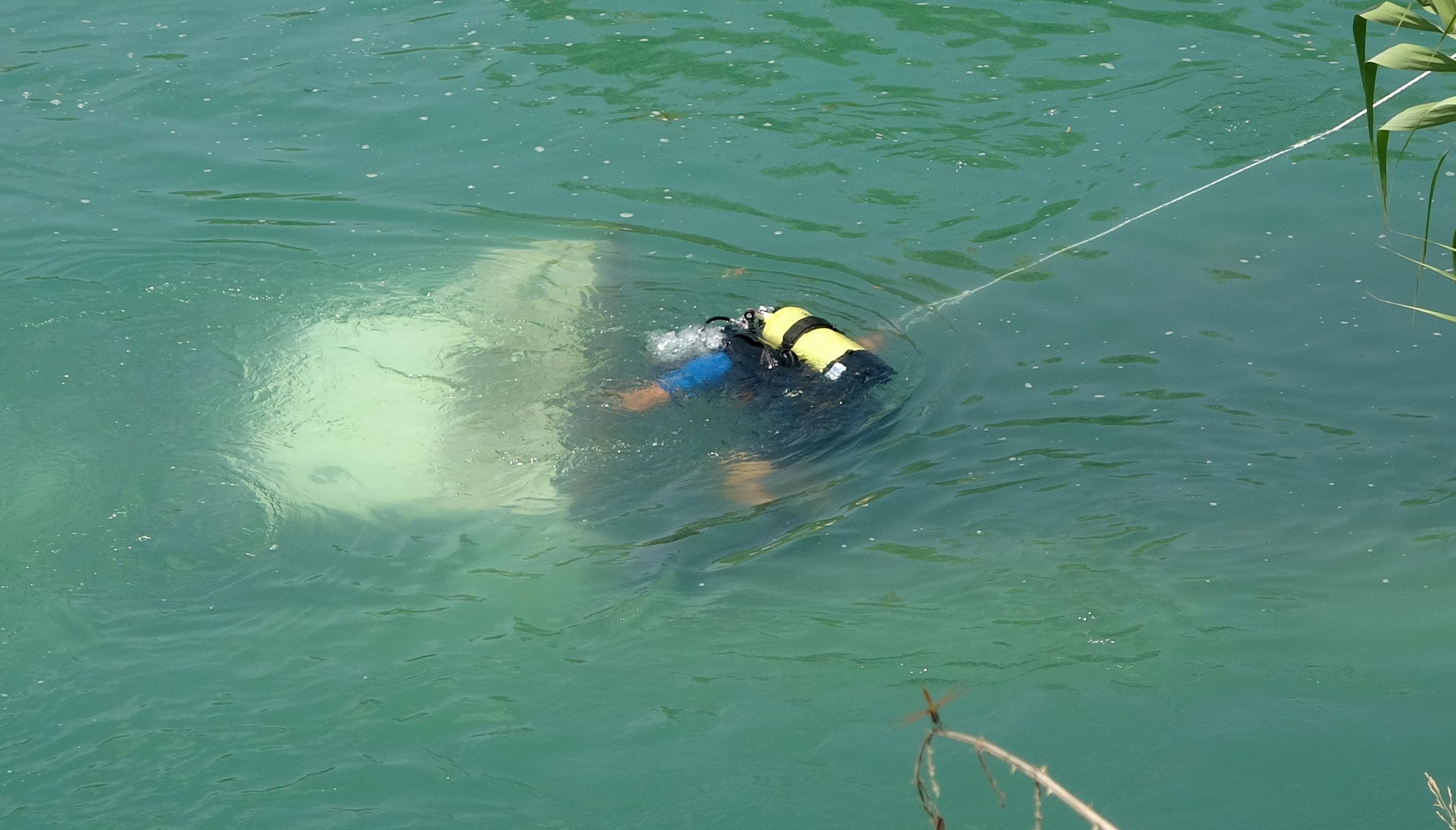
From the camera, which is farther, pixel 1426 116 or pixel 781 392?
pixel 781 392

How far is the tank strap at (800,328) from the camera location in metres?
6.70

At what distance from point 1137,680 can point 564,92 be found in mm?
7030

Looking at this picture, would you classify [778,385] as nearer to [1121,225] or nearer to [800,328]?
[800,328]

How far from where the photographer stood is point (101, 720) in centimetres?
531

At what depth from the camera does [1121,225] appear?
28.7 ft

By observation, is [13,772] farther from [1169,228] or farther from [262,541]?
[1169,228]

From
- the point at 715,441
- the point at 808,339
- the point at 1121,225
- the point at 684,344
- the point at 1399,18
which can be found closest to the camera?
the point at 1399,18

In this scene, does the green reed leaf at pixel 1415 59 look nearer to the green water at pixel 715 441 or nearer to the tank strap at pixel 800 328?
the green water at pixel 715 441

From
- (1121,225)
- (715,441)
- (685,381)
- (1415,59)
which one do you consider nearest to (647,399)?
(685,381)

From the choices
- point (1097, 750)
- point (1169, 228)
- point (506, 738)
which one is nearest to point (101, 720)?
point (506, 738)

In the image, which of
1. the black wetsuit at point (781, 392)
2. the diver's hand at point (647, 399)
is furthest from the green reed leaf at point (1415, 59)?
the diver's hand at point (647, 399)

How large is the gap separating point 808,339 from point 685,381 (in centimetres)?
75

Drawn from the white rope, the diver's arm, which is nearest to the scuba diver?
the diver's arm

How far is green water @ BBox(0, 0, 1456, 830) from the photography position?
17.0 ft
